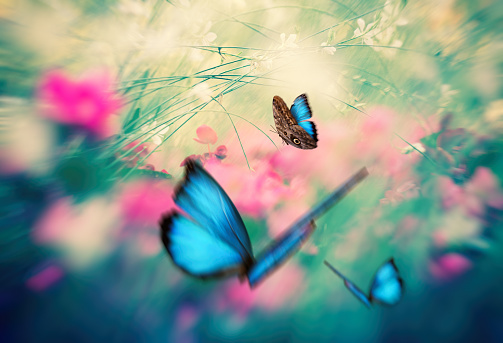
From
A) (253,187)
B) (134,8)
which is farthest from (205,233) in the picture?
(134,8)

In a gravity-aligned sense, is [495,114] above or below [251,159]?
below

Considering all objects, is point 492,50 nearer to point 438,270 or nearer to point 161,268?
point 438,270

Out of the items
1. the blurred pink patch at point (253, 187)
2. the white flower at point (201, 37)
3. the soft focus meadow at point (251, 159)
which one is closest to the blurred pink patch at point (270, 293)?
the soft focus meadow at point (251, 159)

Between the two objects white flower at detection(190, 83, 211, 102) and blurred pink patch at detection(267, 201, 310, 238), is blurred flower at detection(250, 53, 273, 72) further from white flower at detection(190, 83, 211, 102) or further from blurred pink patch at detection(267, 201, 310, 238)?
blurred pink patch at detection(267, 201, 310, 238)

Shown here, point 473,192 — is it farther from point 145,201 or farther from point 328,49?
point 145,201

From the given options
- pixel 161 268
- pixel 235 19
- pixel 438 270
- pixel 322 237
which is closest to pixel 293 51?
pixel 235 19

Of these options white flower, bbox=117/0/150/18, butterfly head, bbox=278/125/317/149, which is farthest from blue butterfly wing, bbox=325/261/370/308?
white flower, bbox=117/0/150/18

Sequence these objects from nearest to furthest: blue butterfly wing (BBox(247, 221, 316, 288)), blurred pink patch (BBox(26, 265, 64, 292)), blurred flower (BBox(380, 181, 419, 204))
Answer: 1. blue butterfly wing (BBox(247, 221, 316, 288))
2. blurred pink patch (BBox(26, 265, 64, 292))
3. blurred flower (BBox(380, 181, 419, 204))
